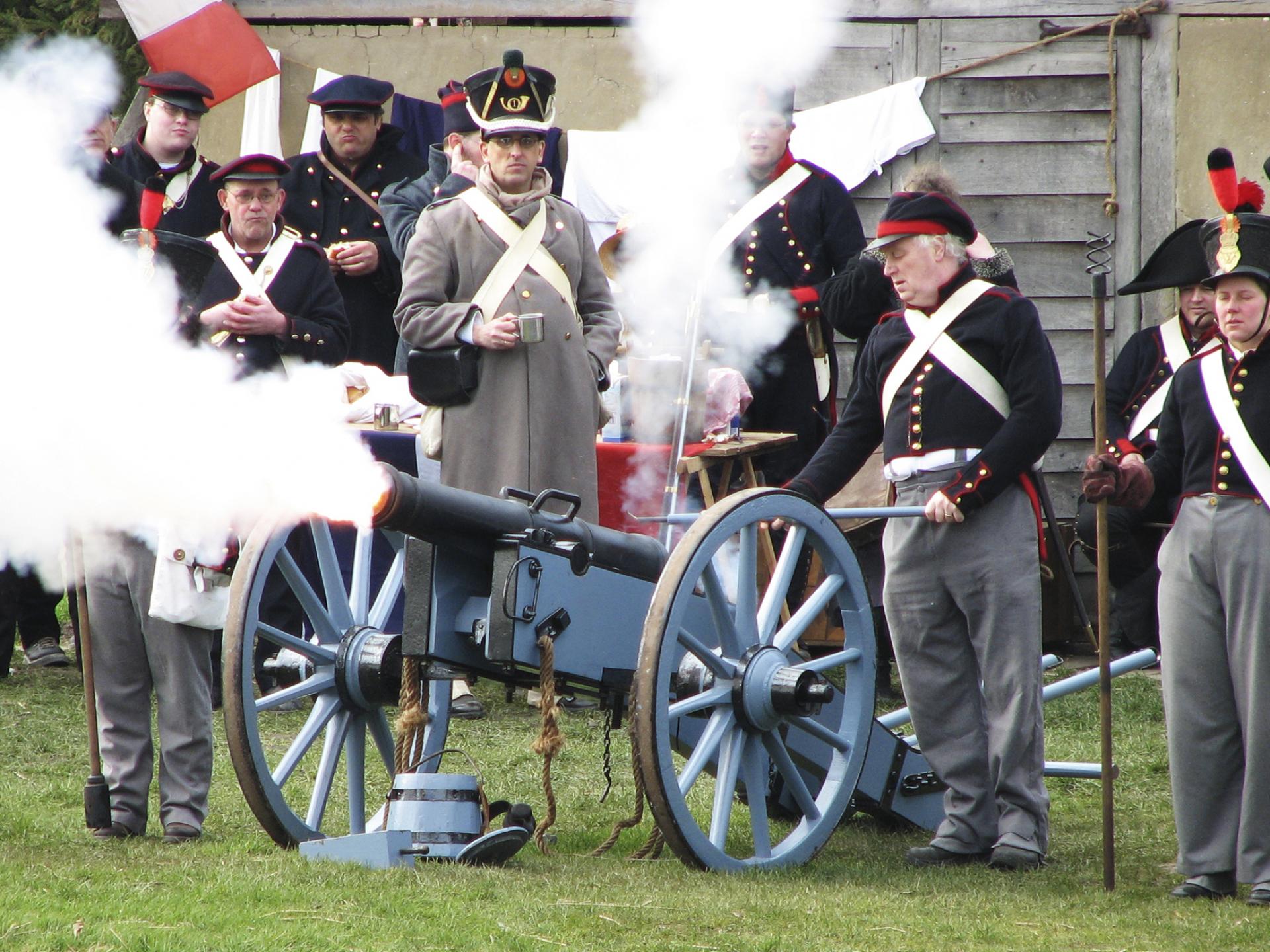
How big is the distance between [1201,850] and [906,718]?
3.41ft

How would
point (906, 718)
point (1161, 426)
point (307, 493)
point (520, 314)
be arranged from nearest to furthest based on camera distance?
1. point (307, 493)
2. point (1161, 426)
3. point (906, 718)
4. point (520, 314)

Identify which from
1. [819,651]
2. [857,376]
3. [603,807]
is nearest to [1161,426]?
[857,376]

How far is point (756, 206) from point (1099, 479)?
3.10 metres

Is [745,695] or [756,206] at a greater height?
[756,206]

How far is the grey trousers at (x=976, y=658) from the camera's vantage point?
15.5 ft

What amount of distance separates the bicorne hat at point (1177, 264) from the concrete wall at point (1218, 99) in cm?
396

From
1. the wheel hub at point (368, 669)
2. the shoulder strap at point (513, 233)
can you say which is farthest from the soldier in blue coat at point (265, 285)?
the wheel hub at point (368, 669)

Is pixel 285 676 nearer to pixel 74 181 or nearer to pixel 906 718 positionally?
pixel 74 181

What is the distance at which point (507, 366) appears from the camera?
19.2 ft

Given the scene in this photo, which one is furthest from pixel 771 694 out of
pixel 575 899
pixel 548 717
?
pixel 575 899

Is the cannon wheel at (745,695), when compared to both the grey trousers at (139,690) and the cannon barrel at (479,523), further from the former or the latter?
the grey trousers at (139,690)

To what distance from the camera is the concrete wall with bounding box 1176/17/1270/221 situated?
→ 8.41 metres

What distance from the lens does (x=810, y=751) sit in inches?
188

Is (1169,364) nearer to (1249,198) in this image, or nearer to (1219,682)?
(1249,198)
